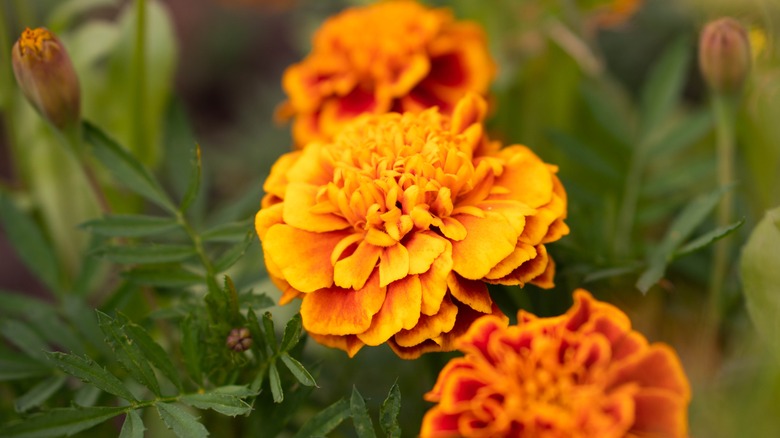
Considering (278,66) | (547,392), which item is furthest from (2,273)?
(547,392)

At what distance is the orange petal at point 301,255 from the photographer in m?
0.40

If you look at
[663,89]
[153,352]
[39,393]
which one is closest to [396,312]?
[153,352]

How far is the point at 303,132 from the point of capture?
59 cm

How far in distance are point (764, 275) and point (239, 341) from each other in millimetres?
281

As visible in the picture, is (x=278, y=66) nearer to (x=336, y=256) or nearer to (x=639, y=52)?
(x=639, y=52)

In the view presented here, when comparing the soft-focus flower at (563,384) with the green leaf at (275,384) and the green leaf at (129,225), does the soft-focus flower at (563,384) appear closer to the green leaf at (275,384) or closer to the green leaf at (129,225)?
the green leaf at (275,384)

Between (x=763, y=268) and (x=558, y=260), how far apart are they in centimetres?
12

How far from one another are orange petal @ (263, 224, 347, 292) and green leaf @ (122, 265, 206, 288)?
0.09 m

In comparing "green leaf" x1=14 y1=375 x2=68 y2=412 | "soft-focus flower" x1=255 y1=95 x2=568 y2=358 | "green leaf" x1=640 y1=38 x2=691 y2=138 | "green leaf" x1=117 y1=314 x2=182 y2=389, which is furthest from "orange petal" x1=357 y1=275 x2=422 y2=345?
"green leaf" x1=640 y1=38 x2=691 y2=138

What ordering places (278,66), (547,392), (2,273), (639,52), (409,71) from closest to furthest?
(547,392), (409,71), (639,52), (2,273), (278,66)

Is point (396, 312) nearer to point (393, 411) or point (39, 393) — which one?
point (393, 411)

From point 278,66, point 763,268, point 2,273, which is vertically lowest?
point 2,273

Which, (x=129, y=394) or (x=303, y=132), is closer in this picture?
(x=129, y=394)

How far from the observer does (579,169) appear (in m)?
0.74
